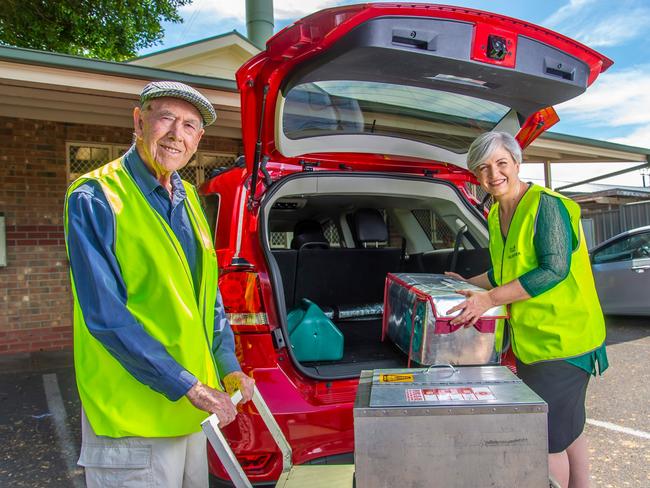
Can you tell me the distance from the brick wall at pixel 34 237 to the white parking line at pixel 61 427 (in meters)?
1.36

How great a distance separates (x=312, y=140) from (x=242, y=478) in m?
1.76

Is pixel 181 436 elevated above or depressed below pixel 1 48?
below

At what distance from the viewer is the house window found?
7.01 meters

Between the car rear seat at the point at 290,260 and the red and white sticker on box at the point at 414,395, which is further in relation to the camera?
the car rear seat at the point at 290,260

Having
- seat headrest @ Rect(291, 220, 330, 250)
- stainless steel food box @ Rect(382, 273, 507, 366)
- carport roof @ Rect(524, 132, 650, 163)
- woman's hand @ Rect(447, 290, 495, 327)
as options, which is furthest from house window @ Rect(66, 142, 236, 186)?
woman's hand @ Rect(447, 290, 495, 327)

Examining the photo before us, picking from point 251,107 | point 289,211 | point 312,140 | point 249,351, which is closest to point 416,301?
point 249,351

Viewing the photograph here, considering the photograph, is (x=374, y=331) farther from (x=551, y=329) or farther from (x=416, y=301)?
(x=551, y=329)

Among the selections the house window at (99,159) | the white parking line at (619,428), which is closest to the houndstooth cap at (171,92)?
the white parking line at (619,428)

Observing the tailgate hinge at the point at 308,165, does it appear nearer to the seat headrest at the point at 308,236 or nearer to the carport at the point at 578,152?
the seat headrest at the point at 308,236

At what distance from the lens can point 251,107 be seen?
248 centimetres

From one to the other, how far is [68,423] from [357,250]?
262 centimetres

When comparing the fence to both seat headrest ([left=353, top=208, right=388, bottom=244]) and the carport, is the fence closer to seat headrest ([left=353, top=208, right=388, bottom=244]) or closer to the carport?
the carport

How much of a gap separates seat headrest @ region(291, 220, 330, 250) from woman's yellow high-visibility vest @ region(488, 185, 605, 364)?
1.82 meters

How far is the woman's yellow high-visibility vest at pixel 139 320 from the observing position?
138 cm
